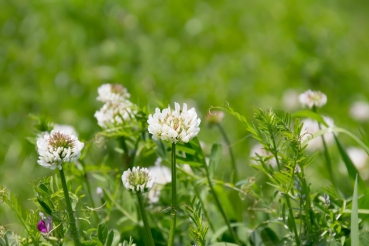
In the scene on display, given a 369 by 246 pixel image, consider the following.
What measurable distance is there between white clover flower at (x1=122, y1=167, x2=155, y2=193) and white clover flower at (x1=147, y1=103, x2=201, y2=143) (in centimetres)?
7

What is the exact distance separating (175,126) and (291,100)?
1.97m

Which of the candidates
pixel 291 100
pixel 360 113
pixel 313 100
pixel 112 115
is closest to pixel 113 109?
pixel 112 115

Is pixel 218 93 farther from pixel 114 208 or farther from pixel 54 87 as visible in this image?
pixel 114 208

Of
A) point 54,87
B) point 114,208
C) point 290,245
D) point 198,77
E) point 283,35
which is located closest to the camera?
point 290,245

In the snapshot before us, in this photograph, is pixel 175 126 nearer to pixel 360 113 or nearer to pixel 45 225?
pixel 45 225

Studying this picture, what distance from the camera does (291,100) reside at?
2869 millimetres

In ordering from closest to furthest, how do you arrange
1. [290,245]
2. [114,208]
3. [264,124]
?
[264,124], [290,245], [114,208]

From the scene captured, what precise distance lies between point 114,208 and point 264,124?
1.62 ft

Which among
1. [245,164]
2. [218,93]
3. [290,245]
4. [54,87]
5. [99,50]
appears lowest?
[290,245]

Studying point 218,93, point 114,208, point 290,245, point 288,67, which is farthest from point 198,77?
point 290,245

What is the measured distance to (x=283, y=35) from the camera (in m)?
3.36

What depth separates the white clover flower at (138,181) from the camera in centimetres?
98

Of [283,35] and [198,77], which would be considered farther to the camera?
[283,35]

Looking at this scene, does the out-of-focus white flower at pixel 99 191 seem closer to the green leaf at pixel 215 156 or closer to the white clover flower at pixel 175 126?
the green leaf at pixel 215 156
